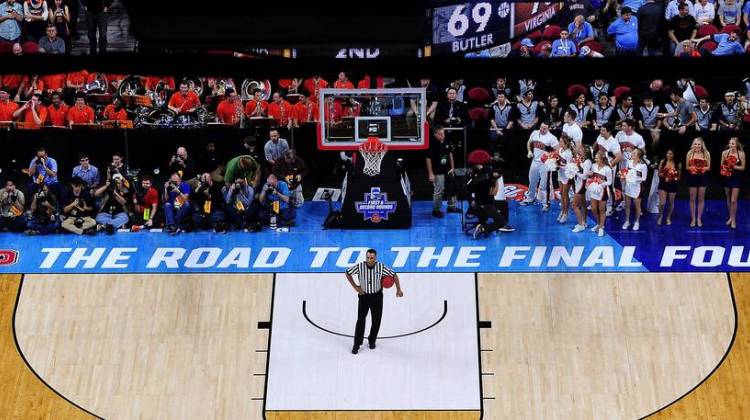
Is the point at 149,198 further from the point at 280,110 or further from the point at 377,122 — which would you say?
the point at 377,122

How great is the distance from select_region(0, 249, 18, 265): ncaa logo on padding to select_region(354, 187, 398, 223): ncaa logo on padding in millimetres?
4696

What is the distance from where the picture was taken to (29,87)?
20.8m

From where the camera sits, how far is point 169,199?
19969 millimetres

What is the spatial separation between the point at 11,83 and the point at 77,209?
7.80 feet

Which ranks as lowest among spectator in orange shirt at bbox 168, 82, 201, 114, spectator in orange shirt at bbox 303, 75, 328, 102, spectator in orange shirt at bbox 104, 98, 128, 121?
spectator in orange shirt at bbox 104, 98, 128, 121

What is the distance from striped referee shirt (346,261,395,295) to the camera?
56.0ft

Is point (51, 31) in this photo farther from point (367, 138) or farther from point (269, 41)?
point (367, 138)

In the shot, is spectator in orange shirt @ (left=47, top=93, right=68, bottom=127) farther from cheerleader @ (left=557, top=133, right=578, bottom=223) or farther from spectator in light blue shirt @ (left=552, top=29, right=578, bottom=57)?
spectator in light blue shirt @ (left=552, top=29, right=578, bottom=57)

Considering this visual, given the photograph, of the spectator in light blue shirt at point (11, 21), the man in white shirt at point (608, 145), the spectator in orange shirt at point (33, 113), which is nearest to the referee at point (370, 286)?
the man in white shirt at point (608, 145)

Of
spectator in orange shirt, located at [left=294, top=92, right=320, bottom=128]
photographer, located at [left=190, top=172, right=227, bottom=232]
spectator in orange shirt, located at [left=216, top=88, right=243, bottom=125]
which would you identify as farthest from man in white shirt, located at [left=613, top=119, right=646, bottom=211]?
photographer, located at [left=190, top=172, right=227, bottom=232]

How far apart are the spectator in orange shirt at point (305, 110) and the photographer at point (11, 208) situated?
13.3 ft

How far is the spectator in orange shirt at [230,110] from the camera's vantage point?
67.5 feet

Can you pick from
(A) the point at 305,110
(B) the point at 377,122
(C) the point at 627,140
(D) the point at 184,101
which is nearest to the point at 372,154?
(B) the point at 377,122

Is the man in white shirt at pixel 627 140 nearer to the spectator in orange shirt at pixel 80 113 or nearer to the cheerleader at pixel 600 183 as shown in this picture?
the cheerleader at pixel 600 183
